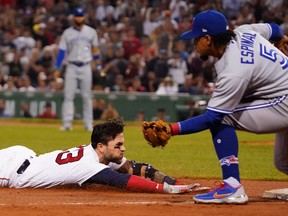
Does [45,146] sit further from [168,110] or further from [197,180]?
[168,110]

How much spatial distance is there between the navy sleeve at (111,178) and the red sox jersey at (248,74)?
1.23m

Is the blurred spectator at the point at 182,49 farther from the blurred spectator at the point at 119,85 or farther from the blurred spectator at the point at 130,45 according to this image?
the blurred spectator at the point at 119,85

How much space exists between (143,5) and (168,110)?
5681 millimetres

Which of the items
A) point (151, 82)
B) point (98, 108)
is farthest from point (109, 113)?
point (151, 82)

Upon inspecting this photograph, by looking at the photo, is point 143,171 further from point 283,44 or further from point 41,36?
point 41,36

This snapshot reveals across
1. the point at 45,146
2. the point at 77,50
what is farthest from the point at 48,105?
the point at 45,146

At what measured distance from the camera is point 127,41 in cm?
2359

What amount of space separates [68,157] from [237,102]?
1.95 meters

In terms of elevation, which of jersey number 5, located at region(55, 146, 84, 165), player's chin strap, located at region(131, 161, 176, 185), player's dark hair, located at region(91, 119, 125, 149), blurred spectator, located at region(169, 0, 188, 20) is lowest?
player's chin strap, located at region(131, 161, 176, 185)

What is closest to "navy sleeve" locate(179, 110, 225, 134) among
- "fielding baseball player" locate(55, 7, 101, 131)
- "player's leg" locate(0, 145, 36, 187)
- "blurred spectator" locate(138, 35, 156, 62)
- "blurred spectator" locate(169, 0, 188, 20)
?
"player's leg" locate(0, 145, 36, 187)

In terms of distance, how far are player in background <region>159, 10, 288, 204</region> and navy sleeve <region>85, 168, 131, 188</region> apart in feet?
2.73

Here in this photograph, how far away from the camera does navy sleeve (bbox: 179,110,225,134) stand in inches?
276

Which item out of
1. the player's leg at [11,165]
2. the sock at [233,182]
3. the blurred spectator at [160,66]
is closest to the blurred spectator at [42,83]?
the blurred spectator at [160,66]

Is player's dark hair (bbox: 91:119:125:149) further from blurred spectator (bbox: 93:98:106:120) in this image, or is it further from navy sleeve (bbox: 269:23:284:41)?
blurred spectator (bbox: 93:98:106:120)
